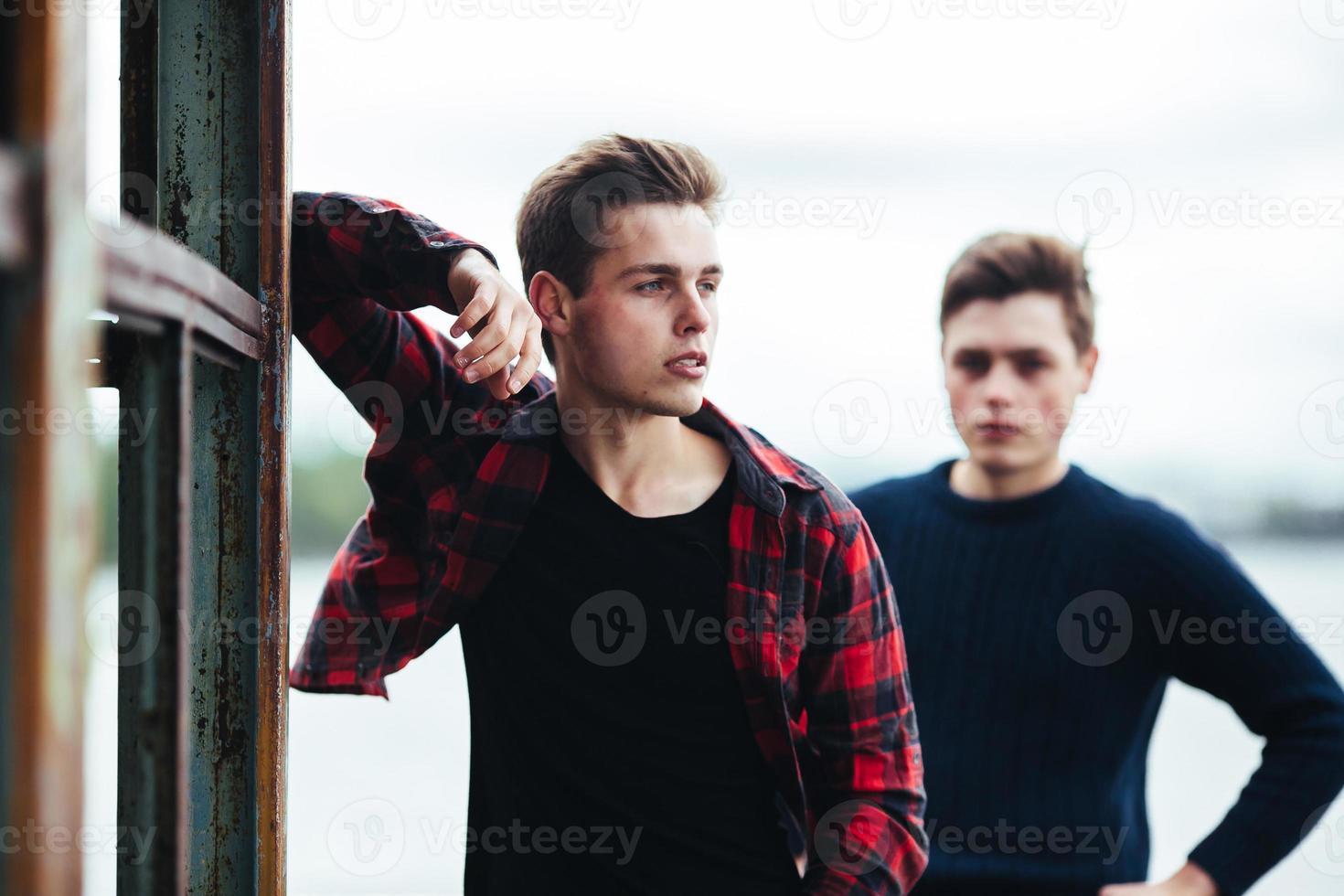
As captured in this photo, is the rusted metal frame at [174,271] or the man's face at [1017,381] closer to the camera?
the rusted metal frame at [174,271]

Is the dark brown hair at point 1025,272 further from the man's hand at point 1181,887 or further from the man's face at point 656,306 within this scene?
the man's hand at point 1181,887

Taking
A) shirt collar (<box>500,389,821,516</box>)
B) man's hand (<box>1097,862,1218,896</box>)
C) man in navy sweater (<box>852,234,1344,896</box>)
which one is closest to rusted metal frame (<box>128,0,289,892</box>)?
shirt collar (<box>500,389,821,516</box>)

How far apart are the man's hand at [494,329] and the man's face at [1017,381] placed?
85cm

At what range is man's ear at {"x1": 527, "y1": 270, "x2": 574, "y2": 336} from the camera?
4.85 ft

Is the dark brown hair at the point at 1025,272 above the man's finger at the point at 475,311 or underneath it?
above

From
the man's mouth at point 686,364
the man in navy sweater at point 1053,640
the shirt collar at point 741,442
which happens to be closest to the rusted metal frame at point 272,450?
the shirt collar at point 741,442

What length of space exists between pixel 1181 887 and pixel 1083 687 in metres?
0.31

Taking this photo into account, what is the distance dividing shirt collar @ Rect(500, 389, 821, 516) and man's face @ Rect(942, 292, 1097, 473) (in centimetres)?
45

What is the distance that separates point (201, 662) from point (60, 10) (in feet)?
2.67

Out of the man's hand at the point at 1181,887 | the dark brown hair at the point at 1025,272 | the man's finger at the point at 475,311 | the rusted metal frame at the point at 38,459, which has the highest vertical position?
the dark brown hair at the point at 1025,272

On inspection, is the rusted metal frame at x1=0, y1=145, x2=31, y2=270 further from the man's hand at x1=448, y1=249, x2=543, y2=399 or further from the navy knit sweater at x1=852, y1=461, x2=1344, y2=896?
the navy knit sweater at x1=852, y1=461, x2=1344, y2=896

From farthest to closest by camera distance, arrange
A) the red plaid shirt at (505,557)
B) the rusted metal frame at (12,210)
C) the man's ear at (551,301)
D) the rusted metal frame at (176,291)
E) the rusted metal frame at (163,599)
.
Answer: the man's ear at (551,301)
the red plaid shirt at (505,557)
the rusted metal frame at (163,599)
the rusted metal frame at (176,291)
the rusted metal frame at (12,210)

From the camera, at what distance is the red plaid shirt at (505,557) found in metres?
1.36

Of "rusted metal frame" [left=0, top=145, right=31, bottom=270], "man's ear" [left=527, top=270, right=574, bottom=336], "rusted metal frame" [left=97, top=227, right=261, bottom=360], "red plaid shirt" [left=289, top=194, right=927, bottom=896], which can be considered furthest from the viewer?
"man's ear" [left=527, top=270, right=574, bottom=336]
